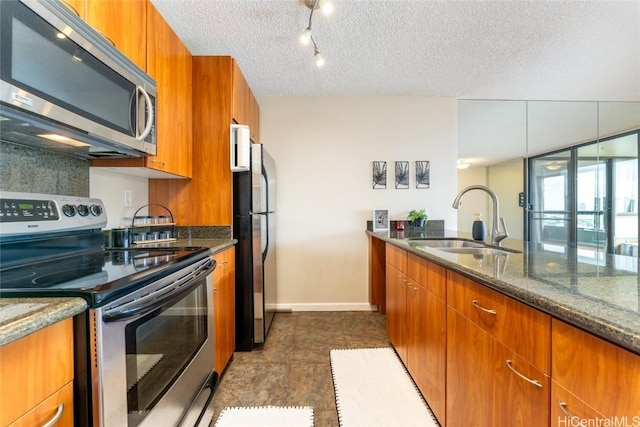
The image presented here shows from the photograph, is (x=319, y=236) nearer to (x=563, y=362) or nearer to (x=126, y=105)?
(x=126, y=105)

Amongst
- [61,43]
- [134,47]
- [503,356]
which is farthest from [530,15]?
[61,43]

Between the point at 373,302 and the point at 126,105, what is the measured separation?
279 cm

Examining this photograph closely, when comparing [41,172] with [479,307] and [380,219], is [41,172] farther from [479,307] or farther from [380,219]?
[380,219]

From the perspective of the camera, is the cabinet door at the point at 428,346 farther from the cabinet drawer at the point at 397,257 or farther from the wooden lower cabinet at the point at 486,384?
the cabinet drawer at the point at 397,257

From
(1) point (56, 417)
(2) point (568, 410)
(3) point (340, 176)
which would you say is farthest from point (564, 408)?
(3) point (340, 176)

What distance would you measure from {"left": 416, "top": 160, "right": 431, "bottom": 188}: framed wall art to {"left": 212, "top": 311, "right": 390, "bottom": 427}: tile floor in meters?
1.58

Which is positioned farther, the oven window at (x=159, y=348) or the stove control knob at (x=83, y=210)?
the stove control knob at (x=83, y=210)

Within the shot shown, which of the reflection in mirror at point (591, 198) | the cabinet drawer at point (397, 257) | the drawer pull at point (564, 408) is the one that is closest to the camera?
the drawer pull at point (564, 408)

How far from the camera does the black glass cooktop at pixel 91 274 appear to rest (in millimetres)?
729

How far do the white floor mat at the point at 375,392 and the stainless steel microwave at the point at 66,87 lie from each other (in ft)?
5.93

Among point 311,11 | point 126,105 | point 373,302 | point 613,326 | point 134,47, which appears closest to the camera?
point 613,326

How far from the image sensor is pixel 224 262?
189 centimetres

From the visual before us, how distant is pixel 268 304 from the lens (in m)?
2.54

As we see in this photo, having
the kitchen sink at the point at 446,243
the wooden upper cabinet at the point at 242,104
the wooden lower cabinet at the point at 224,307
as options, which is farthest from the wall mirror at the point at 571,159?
the wooden lower cabinet at the point at 224,307
